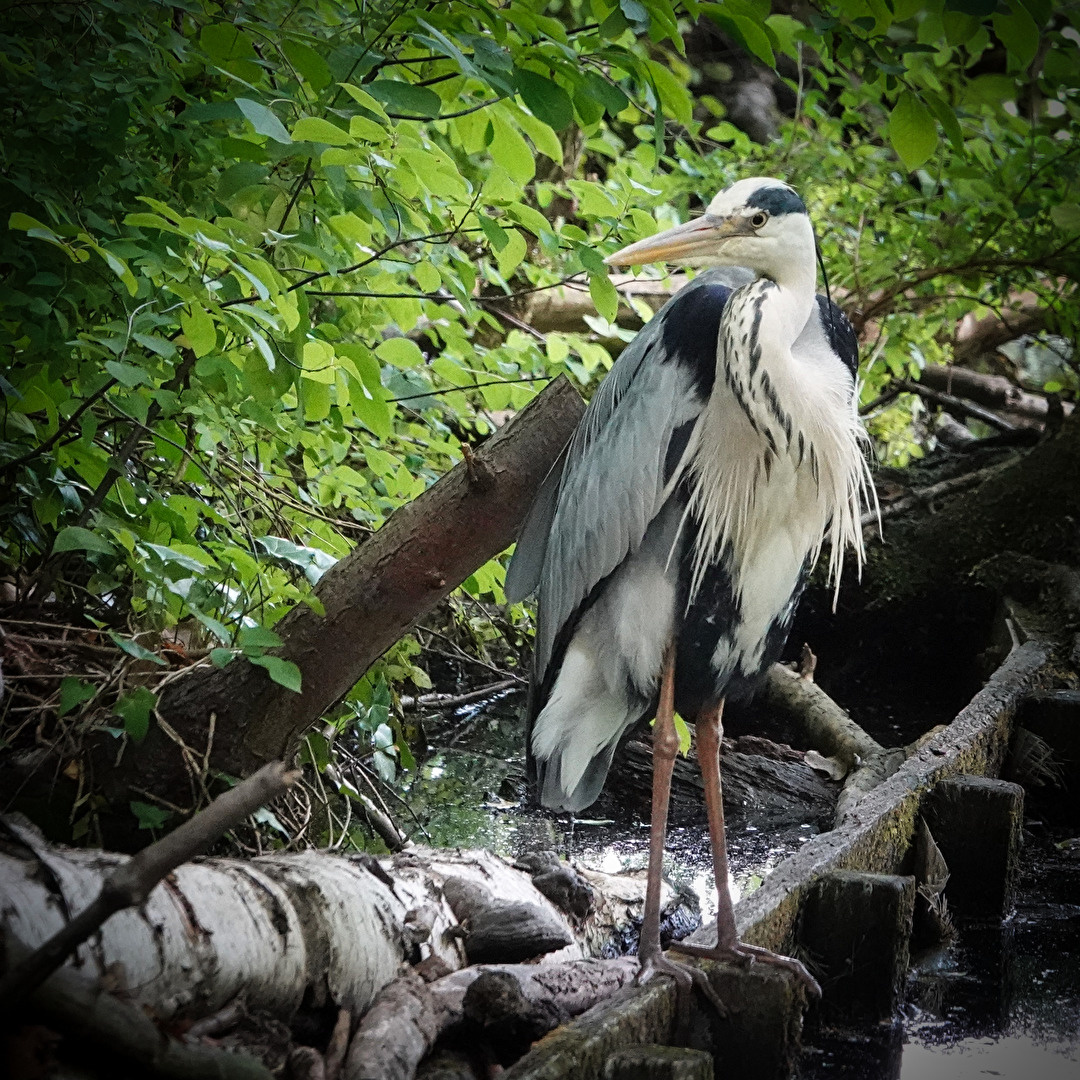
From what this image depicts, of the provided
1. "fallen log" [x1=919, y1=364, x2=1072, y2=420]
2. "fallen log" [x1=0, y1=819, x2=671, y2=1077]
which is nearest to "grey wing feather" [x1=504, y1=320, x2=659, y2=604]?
"fallen log" [x1=0, y1=819, x2=671, y2=1077]

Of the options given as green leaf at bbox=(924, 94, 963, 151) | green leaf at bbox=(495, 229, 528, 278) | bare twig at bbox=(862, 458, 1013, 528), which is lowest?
bare twig at bbox=(862, 458, 1013, 528)

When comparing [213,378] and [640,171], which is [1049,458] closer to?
[640,171]

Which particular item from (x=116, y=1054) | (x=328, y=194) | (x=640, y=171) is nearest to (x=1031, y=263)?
(x=640, y=171)

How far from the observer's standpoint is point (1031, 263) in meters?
4.64

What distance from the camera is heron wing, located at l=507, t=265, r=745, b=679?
84.7 inches

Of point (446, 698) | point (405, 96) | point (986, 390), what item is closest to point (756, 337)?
point (405, 96)

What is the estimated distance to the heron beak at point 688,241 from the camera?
2.05m

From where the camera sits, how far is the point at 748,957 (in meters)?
1.92

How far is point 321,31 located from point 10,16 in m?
0.58

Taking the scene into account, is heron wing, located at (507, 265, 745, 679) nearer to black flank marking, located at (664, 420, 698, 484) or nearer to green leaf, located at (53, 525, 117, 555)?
black flank marking, located at (664, 420, 698, 484)

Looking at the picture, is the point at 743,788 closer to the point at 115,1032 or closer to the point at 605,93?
the point at 605,93

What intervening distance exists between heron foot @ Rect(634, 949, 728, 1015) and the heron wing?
0.71 m

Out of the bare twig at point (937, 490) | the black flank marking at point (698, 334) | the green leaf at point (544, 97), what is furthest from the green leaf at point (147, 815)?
the bare twig at point (937, 490)

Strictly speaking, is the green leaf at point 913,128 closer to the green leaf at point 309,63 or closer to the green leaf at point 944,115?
the green leaf at point 944,115
